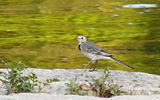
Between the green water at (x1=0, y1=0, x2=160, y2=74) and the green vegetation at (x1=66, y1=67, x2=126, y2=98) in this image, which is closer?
the green vegetation at (x1=66, y1=67, x2=126, y2=98)

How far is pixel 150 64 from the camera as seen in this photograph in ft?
25.8

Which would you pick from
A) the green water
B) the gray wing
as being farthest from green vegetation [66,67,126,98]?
the green water

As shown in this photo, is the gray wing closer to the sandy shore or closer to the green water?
the sandy shore

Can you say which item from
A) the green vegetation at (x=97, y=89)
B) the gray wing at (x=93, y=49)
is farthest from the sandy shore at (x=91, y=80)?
the gray wing at (x=93, y=49)

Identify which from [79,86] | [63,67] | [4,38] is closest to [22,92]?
[79,86]

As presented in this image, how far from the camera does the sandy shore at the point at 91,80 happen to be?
5031mm

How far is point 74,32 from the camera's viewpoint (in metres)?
11.3

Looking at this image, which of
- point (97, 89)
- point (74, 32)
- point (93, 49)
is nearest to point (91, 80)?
point (93, 49)

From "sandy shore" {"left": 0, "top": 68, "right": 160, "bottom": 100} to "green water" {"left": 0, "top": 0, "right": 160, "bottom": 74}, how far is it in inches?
35.8

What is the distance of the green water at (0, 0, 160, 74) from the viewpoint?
8.33 m

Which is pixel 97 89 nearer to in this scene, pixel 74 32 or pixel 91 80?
pixel 91 80

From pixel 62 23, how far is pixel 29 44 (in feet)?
10.0

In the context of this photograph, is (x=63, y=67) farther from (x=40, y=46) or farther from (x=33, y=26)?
(x=33, y=26)

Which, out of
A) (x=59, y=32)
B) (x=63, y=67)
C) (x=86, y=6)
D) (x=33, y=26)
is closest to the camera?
(x=63, y=67)
